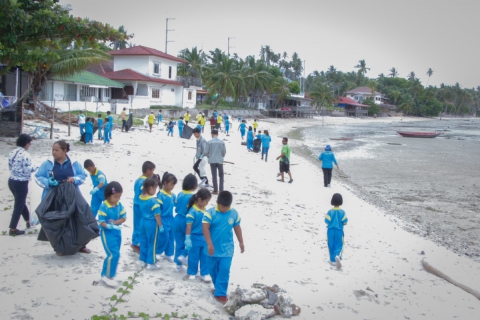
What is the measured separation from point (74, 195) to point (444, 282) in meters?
5.81

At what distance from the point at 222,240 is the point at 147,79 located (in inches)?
1365

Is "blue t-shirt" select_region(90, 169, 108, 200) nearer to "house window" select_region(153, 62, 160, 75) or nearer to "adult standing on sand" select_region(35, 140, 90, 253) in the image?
"adult standing on sand" select_region(35, 140, 90, 253)

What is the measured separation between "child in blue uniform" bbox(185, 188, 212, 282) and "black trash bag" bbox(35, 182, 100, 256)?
1.17 metres

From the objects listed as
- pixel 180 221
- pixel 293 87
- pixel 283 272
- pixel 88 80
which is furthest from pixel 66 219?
pixel 293 87

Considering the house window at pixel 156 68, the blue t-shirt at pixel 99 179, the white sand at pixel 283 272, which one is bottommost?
the white sand at pixel 283 272

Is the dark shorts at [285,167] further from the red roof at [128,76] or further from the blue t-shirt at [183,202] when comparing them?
the red roof at [128,76]

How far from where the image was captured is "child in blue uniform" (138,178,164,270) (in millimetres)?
5480

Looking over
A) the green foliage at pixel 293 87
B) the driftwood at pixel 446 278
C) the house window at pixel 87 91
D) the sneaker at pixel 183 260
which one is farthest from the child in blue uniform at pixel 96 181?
the green foliage at pixel 293 87

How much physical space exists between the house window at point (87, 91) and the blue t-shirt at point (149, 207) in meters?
28.6

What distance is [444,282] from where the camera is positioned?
696cm

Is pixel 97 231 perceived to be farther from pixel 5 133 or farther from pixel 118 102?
pixel 118 102

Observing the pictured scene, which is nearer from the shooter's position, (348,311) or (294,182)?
(348,311)

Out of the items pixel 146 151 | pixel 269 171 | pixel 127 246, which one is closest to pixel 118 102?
pixel 146 151

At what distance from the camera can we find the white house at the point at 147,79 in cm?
3769
